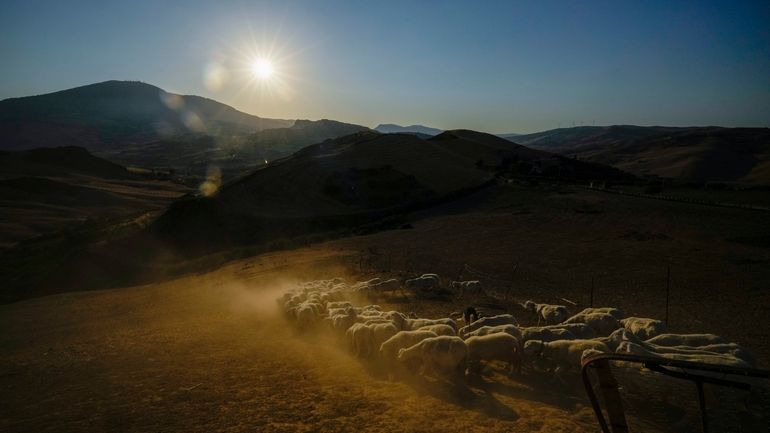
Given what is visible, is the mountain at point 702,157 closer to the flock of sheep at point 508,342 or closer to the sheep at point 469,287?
the sheep at point 469,287

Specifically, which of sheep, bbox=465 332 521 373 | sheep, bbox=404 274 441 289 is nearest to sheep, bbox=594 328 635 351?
sheep, bbox=465 332 521 373

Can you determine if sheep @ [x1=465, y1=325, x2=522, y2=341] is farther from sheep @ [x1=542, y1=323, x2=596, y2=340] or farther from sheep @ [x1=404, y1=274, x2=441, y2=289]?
sheep @ [x1=404, y1=274, x2=441, y2=289]

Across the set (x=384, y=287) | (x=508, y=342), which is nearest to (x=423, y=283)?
(x=384, y=287)

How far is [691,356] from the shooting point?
9.04m

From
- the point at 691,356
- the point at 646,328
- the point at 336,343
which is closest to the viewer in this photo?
the point at 691,356

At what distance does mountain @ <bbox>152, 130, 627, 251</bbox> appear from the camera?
43.0 metres

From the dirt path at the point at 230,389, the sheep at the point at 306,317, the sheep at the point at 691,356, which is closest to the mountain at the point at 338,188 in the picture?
the dirt path at the point at 230,389

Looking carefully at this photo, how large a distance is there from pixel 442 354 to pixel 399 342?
1368 mm

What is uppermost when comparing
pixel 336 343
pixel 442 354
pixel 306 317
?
pixel 442 354

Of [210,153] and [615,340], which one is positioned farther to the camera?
[210,153]

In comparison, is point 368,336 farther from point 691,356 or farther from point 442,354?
point 691,356

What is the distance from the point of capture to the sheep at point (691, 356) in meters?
8.56

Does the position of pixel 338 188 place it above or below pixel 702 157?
below

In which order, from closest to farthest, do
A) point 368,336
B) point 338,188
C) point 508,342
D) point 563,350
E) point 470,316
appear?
point 563,350 < point 508,342 < point 368,336 < point 470,316 < point 338,188
